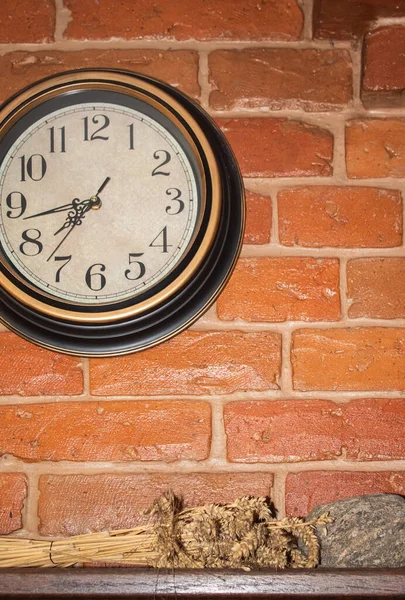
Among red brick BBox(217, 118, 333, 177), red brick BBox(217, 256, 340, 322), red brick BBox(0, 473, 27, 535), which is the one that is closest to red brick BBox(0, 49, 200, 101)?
red brick BBox(217, 118, 333, 177)

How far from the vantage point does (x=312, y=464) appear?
109cm

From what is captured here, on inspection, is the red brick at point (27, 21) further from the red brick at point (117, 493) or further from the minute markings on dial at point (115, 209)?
the red brick at point (117, 493)

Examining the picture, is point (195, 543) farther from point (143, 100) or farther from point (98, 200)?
point (143, 100)

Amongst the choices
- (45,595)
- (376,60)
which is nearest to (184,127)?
(376,60)

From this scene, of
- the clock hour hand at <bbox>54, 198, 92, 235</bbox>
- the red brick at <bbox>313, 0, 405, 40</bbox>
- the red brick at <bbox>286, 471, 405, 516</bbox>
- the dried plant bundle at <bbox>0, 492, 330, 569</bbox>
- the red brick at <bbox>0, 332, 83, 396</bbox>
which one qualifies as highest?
the red brick at <bbox>313, 0, 405, 40</bbox>

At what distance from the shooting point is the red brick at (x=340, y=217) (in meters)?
1.13

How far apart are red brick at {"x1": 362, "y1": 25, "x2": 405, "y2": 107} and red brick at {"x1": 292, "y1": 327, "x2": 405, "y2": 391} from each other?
0.42m

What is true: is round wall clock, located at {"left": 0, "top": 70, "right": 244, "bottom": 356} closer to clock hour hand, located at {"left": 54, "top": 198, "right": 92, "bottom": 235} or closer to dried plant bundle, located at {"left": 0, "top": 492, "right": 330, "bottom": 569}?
clock hour hand, located at {"left": 54, "top": 198, "right": 92, "bottom": 235}

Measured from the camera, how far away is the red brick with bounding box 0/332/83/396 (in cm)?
110

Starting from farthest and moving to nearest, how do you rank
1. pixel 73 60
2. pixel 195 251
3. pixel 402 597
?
pixel 73 60, pixel 195 251, pixel 402 597

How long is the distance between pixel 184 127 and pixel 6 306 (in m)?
0.44

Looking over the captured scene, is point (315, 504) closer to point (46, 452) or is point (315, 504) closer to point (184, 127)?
point (46, 452)

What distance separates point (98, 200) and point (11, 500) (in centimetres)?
54

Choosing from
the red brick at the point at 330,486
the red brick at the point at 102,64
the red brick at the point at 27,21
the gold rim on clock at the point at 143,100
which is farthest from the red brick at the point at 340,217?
the red brick at the point at 27,21
